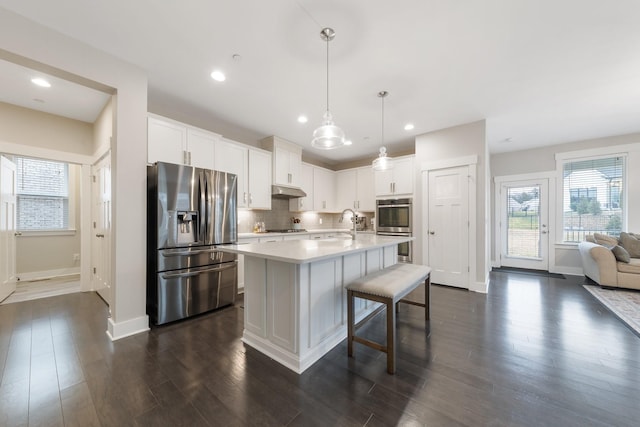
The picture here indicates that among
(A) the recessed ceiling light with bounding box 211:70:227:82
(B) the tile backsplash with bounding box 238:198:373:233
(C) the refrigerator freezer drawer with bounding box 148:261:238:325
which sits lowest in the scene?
(C) the refrigerator freezer drawer with bounding box 148:261:238:325

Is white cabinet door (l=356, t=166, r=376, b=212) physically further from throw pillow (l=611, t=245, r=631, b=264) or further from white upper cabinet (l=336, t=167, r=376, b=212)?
throw pillow (l=611, t=245, r=631, b=264)

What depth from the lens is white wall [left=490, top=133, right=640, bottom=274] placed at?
4.50m

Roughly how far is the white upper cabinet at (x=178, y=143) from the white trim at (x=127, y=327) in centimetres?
182

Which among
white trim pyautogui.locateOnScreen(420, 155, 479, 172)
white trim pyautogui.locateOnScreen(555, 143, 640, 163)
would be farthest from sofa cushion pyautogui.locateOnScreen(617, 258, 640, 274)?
white trim pyautogui.locateOnScreen(420, 155, 479, 172)

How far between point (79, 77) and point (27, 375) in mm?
2493

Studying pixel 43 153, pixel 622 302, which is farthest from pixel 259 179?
pixel 622 302

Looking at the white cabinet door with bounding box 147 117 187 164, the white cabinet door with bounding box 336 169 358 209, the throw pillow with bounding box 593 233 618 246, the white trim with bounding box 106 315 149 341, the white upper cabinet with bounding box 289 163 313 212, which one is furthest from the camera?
the white cabinet door with bounding box 336 169 358 209

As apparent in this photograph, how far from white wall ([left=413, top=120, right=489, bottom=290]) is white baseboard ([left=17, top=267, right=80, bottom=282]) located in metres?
6.72

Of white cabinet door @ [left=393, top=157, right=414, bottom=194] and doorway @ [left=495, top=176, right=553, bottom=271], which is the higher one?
white cabinet door @ [left=393, top=157, right=414, bottom=194]

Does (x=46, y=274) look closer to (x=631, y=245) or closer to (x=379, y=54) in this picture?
(x=379, y=54)

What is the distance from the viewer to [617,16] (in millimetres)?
1886

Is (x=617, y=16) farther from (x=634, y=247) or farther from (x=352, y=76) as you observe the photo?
(x=634, y=247)

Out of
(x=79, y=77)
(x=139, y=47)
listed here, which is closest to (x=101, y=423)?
(x=79, y=77)

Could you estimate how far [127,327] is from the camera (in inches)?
94.6
